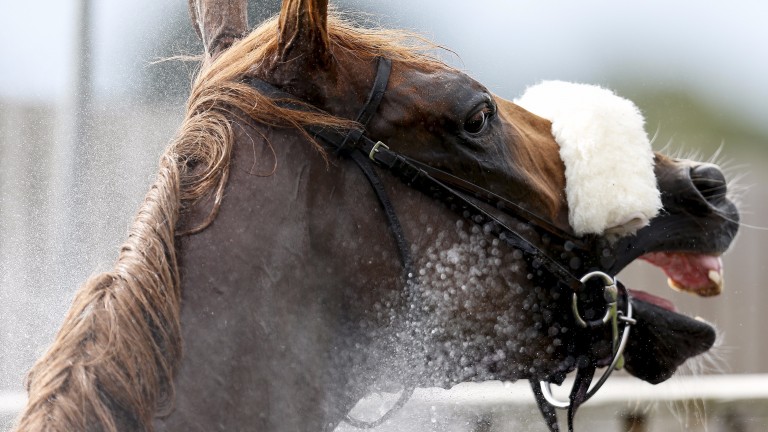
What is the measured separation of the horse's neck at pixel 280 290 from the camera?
173 centimetres

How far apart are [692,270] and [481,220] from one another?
2.46 feet

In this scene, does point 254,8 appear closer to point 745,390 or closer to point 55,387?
point 55,387

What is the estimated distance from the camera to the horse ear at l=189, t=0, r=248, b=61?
2.31m

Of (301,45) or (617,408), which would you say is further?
(617,408)

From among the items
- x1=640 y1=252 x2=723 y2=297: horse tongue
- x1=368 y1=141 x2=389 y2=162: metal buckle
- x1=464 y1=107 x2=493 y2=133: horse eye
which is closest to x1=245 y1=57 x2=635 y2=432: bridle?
x1=368 y1=141 x2=389 y2=162: metal buckle

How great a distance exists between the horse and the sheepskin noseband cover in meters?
0.02

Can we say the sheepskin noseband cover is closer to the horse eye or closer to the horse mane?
the horse eye

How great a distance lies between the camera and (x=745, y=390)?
5672 mm

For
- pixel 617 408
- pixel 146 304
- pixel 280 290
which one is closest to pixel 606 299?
pixel 280 290

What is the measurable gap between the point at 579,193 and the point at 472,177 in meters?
0.33

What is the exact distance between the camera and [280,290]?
5.92 ft

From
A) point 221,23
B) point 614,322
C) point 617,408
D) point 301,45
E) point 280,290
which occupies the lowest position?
point 617,408

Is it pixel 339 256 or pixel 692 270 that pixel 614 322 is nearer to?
pixel 692 270

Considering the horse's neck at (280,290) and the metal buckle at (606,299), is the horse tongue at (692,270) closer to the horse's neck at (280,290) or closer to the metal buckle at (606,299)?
the metal buckle at (606,299)
